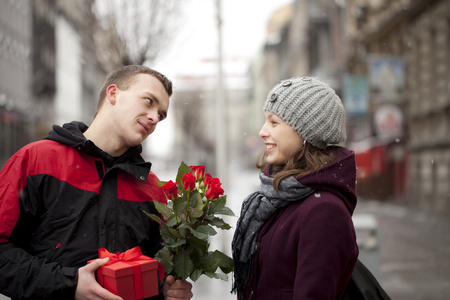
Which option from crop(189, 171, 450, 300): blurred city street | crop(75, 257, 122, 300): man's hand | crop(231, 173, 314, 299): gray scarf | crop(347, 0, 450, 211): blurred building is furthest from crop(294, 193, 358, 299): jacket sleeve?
crop(347, 0, 450, 211): blurred building

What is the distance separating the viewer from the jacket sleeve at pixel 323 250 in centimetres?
195

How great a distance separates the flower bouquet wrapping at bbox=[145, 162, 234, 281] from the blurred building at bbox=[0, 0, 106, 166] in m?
Answer: 18.4

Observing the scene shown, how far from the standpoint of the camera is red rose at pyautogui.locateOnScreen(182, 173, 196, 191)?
2.15 m

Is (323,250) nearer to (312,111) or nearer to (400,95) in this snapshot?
(312,111)

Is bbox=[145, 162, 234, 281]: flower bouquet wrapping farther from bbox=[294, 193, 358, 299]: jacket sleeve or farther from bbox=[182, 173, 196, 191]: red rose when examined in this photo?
bbox=[294, 193, 358, 299]: jacket sleeve

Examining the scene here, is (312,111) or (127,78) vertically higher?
(127,78)

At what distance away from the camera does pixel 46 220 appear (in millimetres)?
2193

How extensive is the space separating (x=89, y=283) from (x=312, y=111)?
1164 millimetres

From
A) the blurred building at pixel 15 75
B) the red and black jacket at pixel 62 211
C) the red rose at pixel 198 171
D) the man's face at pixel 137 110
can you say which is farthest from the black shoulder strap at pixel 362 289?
the blurred building at pixel 15 75

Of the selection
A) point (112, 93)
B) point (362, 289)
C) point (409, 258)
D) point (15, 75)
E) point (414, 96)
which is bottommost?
point (409, 258)

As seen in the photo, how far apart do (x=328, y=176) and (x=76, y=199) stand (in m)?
1.09

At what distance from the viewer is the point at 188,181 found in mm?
2160

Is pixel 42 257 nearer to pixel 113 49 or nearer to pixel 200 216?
pixel 200 216

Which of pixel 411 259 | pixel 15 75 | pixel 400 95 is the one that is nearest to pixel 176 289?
pixel 411 259
